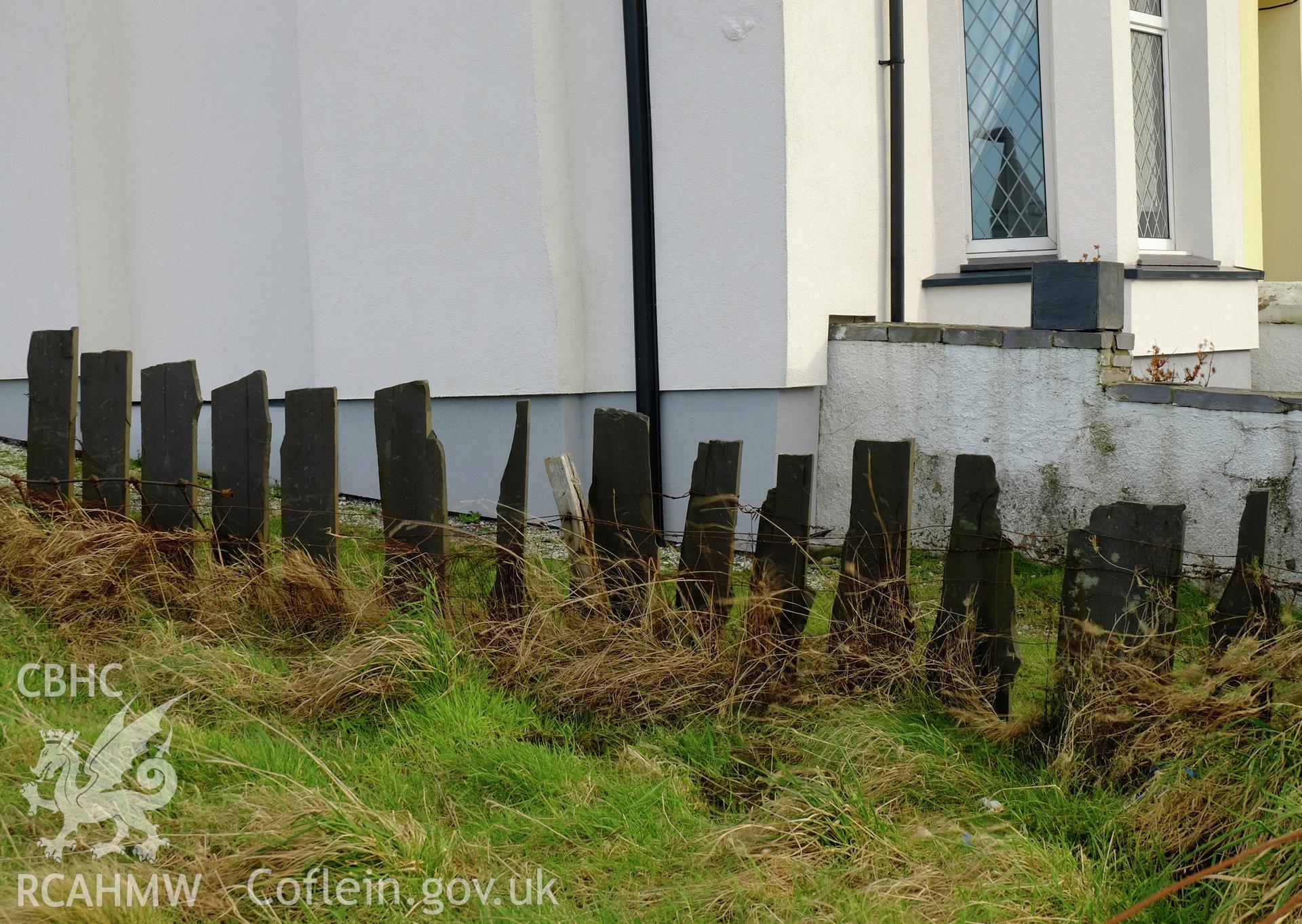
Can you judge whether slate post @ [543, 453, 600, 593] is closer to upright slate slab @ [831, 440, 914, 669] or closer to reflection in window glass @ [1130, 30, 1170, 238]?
upright slate slab @ [831, 440, 914, 669]

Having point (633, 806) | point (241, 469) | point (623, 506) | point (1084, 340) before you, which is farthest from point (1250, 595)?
point (241, 469)

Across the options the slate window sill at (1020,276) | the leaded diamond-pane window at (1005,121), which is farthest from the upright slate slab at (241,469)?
the leaded diamond-pane window at (1005,121)

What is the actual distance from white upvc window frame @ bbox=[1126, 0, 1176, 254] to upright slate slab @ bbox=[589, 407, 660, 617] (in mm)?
5509

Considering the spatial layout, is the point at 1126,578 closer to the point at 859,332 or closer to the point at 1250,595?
the point at 1250,595

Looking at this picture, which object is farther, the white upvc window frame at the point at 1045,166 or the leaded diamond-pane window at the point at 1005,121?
the leaded diamond-pane window at the point at 1005,121

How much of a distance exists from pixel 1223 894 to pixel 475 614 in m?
2.47

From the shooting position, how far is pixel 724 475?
3.84 metres

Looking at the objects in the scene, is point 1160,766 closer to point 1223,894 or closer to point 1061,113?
point 1223,894

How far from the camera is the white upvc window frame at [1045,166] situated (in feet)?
24.3

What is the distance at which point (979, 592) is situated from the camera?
3.51m

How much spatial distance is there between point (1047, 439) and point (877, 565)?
8.94 feet

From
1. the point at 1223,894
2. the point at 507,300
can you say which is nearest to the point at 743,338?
the point at 507,300

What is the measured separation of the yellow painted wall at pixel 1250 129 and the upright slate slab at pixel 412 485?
24.0ft

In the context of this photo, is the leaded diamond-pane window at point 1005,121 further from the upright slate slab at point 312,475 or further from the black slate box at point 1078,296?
the upright slate slab at point 312,475
